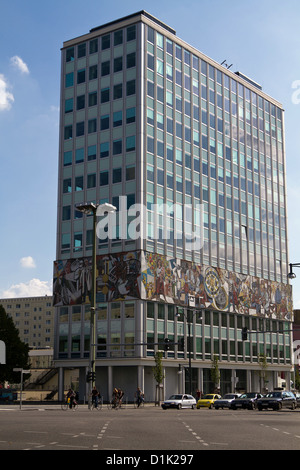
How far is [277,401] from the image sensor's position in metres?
45.1

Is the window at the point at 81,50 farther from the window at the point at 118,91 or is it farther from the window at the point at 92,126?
the window at the point at 92,126

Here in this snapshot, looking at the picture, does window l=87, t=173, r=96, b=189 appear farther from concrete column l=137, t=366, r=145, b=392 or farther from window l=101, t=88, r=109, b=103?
concrete column l=137, t=366, r=145, b=392

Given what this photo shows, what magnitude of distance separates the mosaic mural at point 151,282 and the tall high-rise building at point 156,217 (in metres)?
0.14

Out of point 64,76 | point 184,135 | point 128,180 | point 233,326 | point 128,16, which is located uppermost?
point 128,16

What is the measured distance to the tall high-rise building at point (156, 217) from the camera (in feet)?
234

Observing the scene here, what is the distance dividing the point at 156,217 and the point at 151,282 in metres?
7.57

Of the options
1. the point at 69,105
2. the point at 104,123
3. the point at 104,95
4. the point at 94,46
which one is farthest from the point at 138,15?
the point at 69,105

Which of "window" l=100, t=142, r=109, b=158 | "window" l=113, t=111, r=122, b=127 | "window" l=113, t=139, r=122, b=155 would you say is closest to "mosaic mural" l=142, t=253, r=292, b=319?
"window" l=113, t=139, r=122, b=155

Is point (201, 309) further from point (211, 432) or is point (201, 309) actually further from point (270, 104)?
point (211, 432)

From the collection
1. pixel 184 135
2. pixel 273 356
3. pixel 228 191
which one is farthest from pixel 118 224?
pixel 273 356

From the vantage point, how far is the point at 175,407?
167 feet

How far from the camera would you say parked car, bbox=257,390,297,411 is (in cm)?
4500

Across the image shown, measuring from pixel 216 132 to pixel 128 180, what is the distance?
63.2 feet

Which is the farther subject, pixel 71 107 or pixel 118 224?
pixel 71 107
